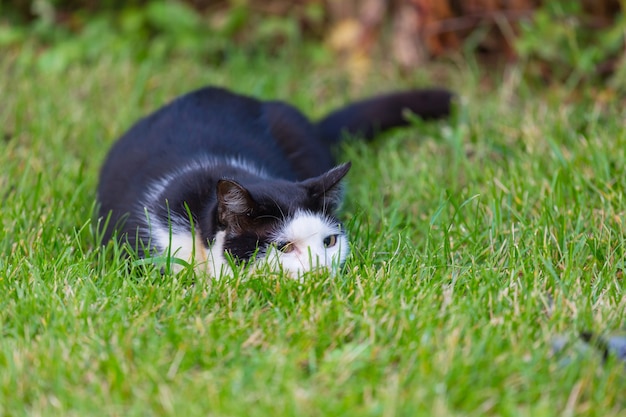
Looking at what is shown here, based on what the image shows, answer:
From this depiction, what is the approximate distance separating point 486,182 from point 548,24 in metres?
1.47

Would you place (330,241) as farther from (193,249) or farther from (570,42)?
(570,42)

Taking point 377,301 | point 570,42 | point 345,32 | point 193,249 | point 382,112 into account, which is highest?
point 345,32

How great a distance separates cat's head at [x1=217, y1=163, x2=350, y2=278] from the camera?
7.92 feet

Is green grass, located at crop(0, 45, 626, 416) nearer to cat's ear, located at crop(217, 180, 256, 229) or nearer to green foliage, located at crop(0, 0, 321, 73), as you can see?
cat's ear, located at crop(217, 180, 256, 229)

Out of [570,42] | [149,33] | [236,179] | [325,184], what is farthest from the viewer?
[149,33]

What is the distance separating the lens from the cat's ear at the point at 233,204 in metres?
2.35

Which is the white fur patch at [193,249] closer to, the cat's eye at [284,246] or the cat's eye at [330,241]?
the cat's eye at [284,246]

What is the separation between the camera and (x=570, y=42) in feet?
13.9

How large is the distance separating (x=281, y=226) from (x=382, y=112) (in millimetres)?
1597

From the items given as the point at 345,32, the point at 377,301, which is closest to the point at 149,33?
the point at 345,32

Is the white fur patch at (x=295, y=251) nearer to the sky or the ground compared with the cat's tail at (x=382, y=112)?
nearer to the ground

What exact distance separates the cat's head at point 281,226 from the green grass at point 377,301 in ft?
0.32

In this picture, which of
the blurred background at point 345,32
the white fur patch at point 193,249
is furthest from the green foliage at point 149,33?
the white fur patch at point 193,249

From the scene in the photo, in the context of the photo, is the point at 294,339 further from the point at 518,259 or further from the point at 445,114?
the point at 445,114
